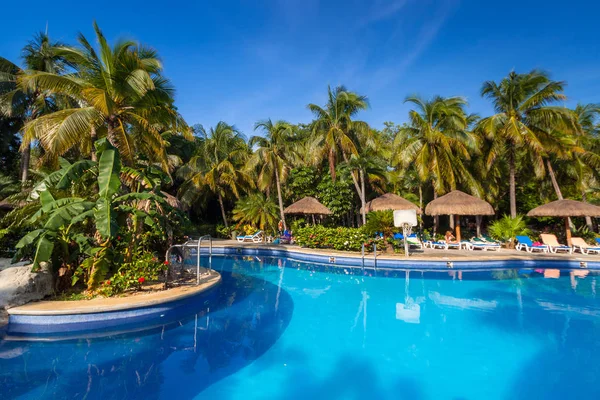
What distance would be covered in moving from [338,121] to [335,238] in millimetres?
7463

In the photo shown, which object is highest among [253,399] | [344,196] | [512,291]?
[344,196]

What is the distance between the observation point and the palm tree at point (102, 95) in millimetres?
7559

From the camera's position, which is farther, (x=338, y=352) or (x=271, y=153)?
(x=271, y=153)

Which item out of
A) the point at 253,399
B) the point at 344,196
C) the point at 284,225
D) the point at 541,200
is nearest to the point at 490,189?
the point at 541,200

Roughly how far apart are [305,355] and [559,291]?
28.3ft

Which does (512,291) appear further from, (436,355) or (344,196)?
(344,196)

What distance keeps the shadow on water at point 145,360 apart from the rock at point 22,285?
3.38ft

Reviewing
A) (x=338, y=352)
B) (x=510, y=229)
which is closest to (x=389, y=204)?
(x=510, y=229)

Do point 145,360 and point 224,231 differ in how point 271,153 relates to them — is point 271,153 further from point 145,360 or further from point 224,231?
point 145,360

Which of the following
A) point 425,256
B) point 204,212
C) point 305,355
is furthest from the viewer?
point 204,212

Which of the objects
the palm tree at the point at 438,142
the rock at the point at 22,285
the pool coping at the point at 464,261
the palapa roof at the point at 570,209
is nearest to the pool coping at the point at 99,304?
the rock at the point at 22,285

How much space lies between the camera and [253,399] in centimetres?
402

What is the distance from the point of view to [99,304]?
609cm

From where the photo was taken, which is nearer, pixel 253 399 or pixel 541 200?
pixel 253 399
